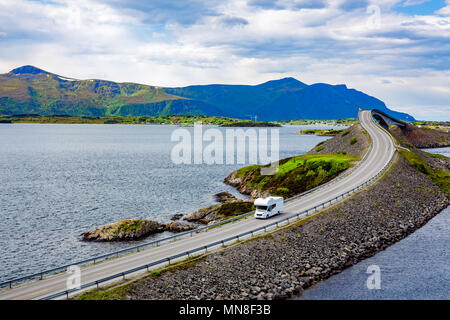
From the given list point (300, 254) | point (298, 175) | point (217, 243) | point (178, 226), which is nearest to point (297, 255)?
point (300, 254)

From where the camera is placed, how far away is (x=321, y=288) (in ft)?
124

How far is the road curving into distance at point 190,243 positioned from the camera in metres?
32.1

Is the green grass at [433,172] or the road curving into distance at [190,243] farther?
the green grass at [433,172]

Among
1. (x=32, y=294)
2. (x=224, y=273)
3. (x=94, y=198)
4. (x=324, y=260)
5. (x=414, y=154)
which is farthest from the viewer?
(x=414, y=154)

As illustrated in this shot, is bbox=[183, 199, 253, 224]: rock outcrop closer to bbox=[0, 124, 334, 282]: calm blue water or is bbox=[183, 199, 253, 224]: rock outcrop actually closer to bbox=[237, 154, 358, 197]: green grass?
bbox=[0, 124, 334, 282]: calm blue water

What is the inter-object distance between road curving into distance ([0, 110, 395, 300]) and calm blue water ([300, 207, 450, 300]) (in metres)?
13.5

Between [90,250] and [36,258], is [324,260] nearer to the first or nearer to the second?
[90,250]

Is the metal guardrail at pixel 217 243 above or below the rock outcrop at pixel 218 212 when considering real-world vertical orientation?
above

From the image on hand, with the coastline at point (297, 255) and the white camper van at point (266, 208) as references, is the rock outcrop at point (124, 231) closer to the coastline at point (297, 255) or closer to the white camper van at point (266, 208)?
the white camper van at point (266, 208)

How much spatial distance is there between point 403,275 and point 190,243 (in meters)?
25.4

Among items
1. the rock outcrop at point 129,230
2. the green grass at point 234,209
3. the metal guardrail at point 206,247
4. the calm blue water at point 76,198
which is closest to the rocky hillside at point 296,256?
the metal guardrail at point 206,247

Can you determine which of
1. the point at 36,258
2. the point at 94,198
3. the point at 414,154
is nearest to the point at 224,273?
the point at 36,258

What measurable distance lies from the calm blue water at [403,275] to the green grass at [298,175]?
30.3 metres
